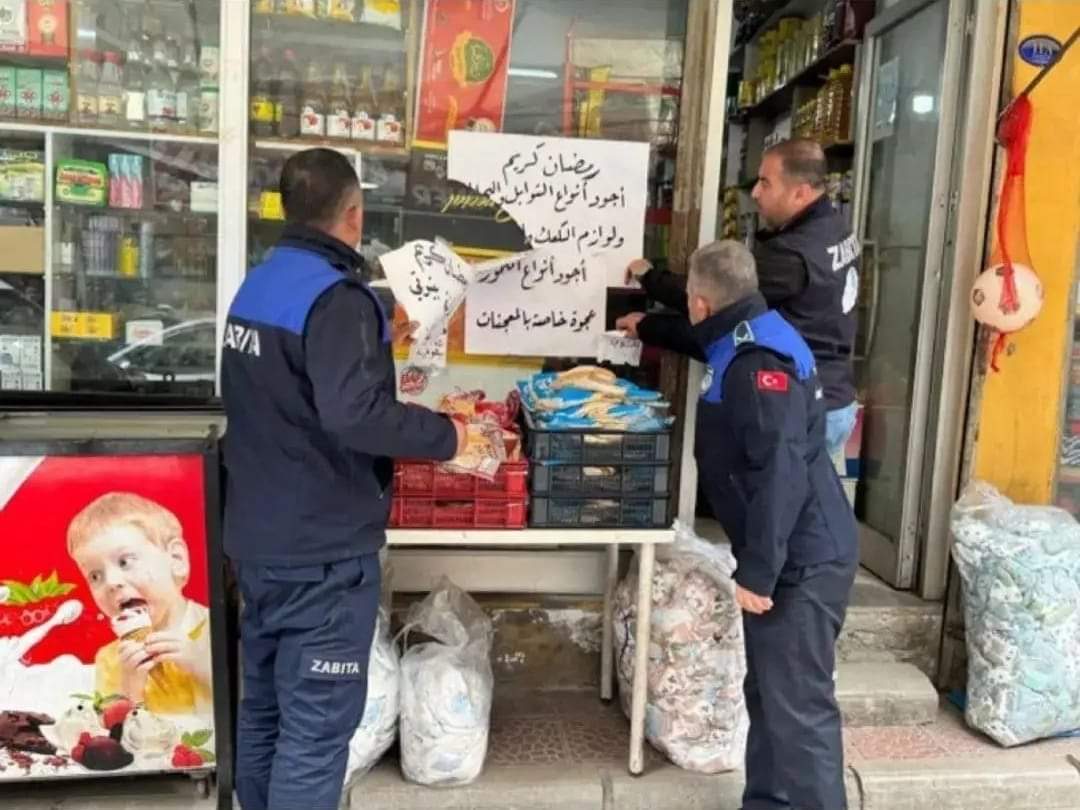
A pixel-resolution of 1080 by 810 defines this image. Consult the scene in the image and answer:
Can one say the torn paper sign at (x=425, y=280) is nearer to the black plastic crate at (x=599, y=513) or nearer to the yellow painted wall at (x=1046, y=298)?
the black plastic crate at (x=599, y=513)

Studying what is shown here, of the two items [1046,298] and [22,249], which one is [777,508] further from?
[22,249]

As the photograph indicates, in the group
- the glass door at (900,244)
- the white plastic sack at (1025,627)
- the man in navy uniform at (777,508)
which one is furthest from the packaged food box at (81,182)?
the white plastic sack at (1025,627)

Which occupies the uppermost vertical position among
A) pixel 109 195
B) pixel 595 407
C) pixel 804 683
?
pixel 109 195

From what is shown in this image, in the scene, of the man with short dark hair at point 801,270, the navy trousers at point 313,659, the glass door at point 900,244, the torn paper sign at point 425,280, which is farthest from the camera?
the glass door at point 900,244

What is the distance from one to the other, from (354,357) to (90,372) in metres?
1.64

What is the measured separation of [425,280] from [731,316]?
0.85 metres

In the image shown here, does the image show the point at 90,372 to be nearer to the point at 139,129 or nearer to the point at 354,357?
the point at 139,129

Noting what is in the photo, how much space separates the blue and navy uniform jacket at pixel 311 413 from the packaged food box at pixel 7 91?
1.60 meters

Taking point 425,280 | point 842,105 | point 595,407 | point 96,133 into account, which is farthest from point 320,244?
point 842,105

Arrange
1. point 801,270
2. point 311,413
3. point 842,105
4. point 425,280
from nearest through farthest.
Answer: point 311,413, point 425,280, point 801,270, point 842,105

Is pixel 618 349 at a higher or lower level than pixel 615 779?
higher

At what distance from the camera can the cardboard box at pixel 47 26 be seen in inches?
129

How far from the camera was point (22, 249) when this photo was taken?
10.8 feet

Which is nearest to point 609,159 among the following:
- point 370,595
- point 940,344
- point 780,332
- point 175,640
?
point 780,332
